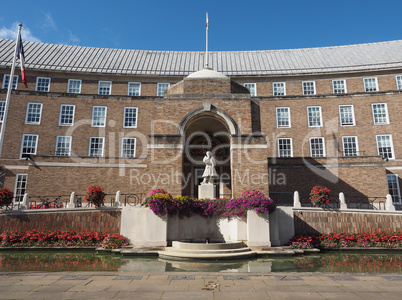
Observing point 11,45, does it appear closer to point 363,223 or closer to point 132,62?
point 132,62

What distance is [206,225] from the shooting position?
52.5 feet

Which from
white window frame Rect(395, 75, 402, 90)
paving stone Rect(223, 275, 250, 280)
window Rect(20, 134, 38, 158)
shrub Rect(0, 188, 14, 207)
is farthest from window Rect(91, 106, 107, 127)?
white window frame Rect(395, 75, 402, 90)

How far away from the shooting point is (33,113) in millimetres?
31641

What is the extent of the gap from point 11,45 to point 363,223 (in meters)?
43.3

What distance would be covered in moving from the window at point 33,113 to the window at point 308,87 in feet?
101

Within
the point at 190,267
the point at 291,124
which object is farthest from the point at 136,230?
the point at 291,124

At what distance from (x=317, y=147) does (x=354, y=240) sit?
54.1ft

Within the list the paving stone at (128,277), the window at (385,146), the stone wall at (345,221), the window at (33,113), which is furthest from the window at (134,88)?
the paving stone at (128,277)

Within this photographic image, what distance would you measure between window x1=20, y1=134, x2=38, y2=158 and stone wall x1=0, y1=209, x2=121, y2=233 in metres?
15.4

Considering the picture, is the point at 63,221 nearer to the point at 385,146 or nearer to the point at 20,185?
the point at 20,185

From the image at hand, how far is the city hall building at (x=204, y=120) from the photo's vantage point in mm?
19578

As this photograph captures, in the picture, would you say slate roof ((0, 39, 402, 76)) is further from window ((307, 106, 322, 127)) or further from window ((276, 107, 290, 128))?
window ((276, 107, 290, 128))

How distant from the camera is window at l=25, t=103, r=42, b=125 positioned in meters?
31.4

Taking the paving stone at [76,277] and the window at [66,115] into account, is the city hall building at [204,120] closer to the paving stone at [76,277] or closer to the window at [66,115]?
the window at [66,115]
